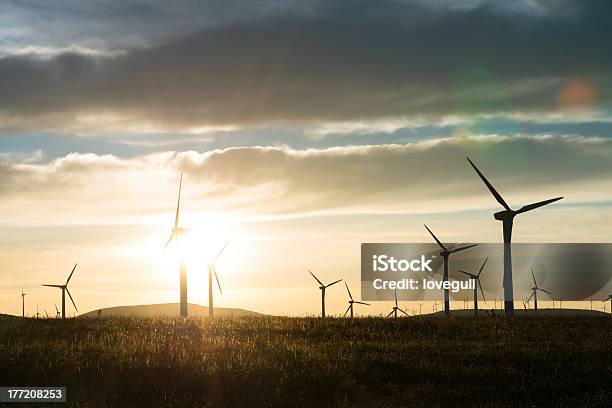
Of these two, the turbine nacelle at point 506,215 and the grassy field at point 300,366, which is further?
the turbine nacelle at point 506,215

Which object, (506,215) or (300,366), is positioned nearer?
(300,366)

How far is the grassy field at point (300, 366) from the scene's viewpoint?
25.8 m

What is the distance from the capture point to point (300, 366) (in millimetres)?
29078

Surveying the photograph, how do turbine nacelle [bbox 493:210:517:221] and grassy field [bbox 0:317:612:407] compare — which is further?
turbine nacelle [bbox 493:210:517:221]

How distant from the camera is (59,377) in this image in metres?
27.4

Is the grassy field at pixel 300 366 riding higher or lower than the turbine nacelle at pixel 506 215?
lower

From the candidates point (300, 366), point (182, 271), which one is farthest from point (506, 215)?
point (300, 366)

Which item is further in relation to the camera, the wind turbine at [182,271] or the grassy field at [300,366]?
the wind turbine at [182,271]

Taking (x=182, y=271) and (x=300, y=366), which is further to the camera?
(x=182, y=271)

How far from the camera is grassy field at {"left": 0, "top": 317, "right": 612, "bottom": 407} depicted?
25.8 m

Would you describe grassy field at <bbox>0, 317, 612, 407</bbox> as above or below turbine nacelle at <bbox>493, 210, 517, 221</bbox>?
below

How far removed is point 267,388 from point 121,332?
1391cm

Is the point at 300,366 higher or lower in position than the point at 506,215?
lower

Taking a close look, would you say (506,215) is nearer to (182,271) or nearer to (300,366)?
(182,271)
